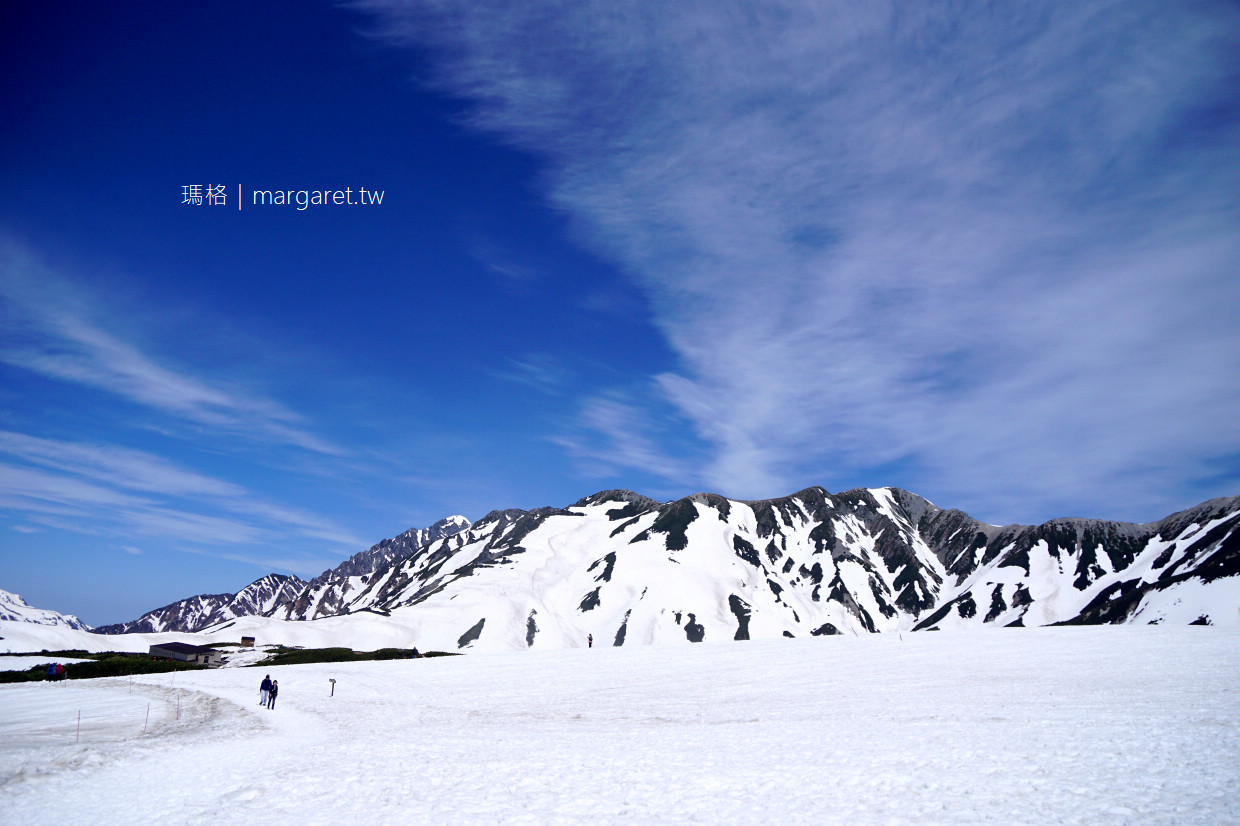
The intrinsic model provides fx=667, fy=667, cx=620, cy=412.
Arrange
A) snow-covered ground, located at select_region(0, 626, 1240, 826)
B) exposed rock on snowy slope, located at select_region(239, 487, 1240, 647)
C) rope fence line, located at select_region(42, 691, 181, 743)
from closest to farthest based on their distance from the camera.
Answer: snow-covered ground, located at select_region(0, 626, 1240, 826), rope fence line, located at select_region(42, 691, 181, 743), exposed rock on snowy slope, located at select_region(239, 487, 1240, 647)

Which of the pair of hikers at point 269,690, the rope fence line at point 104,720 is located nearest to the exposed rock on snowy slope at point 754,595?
the pair of hikers at point 269,690

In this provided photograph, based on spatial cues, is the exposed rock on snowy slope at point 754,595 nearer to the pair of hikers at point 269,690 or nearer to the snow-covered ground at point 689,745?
the snow-covered ground at point 689,745

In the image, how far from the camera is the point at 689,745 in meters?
22.8

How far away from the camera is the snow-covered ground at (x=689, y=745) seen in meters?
15.1

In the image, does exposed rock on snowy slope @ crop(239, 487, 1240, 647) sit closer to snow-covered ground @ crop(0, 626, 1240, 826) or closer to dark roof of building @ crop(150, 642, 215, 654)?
dark roof of building @ crop(150, 642, 215, 654)

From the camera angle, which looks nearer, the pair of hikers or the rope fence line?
the rope fence line

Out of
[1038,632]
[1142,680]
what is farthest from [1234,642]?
[1142,680]

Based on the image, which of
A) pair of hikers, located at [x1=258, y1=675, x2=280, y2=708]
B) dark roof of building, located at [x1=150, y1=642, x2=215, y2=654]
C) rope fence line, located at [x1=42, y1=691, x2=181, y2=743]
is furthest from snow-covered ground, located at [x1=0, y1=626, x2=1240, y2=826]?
dark roof of building, located at [x1=150, y1=642, x2=215, y2=654]

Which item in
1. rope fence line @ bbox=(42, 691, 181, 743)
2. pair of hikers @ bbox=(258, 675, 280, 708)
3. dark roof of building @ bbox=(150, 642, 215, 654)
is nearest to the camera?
rope fence line @ bbox=(42, 691, 181, 743)

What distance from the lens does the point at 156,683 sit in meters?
47.1

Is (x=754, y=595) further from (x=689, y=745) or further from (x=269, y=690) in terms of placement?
(x=689, y=745)

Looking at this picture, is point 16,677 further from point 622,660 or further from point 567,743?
point 567,743

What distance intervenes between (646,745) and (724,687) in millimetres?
15117

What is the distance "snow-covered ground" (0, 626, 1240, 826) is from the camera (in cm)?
1511
